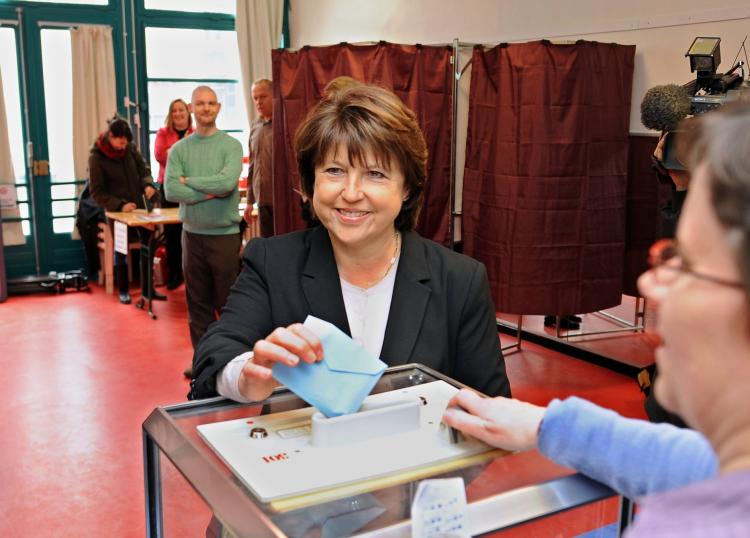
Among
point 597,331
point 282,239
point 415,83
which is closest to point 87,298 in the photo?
point 415,83

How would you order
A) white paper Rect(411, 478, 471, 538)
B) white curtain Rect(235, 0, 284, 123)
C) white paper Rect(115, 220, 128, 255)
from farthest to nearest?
white curtain Rect(235, 0, 284, 123) → white paper Rect(115, 220, 128, 255) → white paper Rect(411, 478, 471, 538)

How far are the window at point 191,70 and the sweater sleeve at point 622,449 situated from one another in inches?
283

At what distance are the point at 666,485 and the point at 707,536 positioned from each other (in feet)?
1.29

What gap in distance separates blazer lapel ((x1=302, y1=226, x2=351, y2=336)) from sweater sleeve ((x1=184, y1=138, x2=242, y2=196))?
2917 mm

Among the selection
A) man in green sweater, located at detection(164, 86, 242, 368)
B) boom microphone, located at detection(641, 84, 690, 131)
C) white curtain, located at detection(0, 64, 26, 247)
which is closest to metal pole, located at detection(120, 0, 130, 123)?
white curtain, located at detection(0, 64, 26, 247)

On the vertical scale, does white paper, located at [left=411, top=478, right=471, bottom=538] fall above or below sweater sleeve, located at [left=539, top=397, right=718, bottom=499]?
Answer: below

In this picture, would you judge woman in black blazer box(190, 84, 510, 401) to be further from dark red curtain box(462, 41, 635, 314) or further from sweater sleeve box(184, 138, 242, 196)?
sweater sleeve box(184, 138, 242, 196)

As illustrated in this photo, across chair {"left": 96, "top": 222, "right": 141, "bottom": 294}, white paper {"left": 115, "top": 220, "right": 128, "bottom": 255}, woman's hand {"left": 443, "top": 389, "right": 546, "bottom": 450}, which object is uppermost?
woman's hand {"left": 443, "top": 389, "right": 546, "bottom": 450}

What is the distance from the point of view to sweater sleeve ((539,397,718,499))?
912 millimetres

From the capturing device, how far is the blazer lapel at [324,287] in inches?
69.6

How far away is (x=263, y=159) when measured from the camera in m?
5.67

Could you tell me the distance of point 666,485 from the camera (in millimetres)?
912

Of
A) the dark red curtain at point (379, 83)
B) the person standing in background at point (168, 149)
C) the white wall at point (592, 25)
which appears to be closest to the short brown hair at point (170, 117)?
the person standing in background at point (168, 149)

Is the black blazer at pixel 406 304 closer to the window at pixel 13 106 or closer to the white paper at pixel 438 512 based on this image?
the white paper at pixel 438 512
